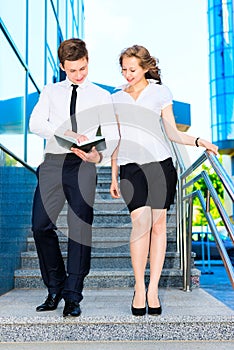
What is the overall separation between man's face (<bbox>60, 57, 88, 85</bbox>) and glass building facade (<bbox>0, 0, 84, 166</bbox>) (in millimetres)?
1373

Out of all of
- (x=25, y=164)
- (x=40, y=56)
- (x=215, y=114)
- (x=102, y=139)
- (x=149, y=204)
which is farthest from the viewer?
(x=215, y=114)

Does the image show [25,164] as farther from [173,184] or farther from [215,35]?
[215,35]

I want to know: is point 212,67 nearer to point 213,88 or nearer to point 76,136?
point 213,88

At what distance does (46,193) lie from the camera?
305 cm

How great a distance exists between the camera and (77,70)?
3.00 metres

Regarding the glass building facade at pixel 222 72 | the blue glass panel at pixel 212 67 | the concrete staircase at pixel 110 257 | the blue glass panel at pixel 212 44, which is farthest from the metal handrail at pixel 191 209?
the blue glass panel at pixel 212 44

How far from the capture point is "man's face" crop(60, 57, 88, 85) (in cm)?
297

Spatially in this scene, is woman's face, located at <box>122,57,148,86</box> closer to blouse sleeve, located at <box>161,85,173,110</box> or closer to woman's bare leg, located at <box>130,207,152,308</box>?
blouse sleeve, located at <box>161,85,173,110</box>

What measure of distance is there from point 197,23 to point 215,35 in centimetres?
187

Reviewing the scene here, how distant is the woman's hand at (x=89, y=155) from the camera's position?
9.45 ft

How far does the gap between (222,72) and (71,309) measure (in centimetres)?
3364

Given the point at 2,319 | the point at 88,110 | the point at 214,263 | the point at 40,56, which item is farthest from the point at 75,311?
the point at 214,263

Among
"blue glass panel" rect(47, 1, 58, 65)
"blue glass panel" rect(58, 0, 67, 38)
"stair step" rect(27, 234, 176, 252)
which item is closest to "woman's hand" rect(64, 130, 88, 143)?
"stair step" rect(27, 234, 176, 252)

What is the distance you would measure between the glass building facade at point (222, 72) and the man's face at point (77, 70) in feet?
103
